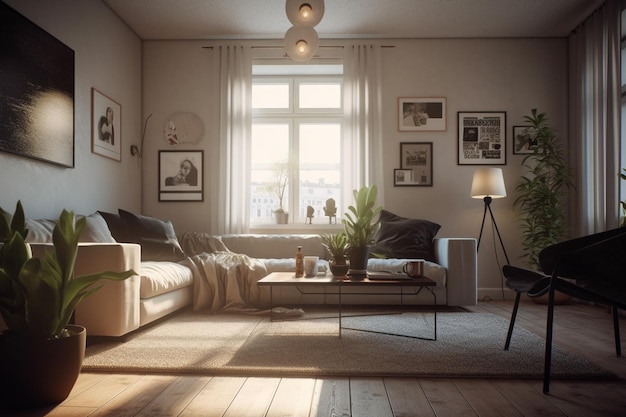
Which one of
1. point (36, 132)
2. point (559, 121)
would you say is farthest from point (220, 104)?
point (559, 121)

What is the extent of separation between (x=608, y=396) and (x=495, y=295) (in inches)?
132

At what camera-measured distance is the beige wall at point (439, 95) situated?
17.0 ft

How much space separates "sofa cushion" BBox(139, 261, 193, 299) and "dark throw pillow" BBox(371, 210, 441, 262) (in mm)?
1699

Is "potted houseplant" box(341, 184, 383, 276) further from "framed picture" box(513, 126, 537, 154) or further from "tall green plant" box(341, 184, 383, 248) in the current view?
"framed picture" box(513, 126, 537, 154)

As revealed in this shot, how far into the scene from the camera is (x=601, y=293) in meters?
1.89

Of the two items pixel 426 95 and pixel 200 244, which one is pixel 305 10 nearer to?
pixel 200 244

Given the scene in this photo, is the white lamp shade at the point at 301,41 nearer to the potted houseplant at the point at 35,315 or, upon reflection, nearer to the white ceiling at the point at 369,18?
the white ceiling at the point at 369,18

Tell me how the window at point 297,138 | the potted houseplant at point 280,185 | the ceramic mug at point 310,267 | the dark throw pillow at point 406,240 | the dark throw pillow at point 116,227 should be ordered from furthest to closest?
A: 1. the window at point 297,138
2. the potted houseplant at point 280,185
3. the dark throw pillow at point 406,240
4. the dark throw pillow at point 116,227
5. the ceramic mug at point 310,267

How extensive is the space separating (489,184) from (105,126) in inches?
142

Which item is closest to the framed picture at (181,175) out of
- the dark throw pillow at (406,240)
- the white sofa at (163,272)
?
the white sofa at (163,272)

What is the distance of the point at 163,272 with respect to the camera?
3285mm

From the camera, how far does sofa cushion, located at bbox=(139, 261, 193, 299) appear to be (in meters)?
2.97

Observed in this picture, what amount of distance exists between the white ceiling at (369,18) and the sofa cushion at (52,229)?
223cm

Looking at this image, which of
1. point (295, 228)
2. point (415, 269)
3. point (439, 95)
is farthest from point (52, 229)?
point (439, 95)
